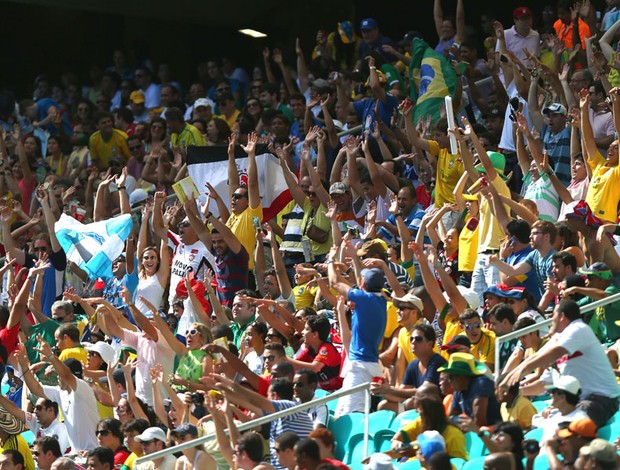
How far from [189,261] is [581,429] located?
7111mm

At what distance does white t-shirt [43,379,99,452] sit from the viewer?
38.0 feet

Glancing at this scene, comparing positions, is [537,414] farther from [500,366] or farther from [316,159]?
[316,159]

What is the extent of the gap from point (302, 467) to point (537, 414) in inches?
67.0

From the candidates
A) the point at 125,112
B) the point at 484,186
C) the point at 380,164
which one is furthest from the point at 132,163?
the point at 484,186

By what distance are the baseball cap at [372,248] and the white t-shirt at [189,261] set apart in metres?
2.19

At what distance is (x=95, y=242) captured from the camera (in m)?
15.2

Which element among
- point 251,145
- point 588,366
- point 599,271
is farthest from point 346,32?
point 588,366

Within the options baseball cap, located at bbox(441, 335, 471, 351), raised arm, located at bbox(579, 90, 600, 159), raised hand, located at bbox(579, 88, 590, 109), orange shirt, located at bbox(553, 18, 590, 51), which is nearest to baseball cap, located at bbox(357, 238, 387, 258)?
raised arm, located at bbox(579, 90, 600, 159)

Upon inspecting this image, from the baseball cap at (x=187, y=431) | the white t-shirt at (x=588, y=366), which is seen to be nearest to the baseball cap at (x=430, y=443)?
the white t-shirt at (x=588, y=366)

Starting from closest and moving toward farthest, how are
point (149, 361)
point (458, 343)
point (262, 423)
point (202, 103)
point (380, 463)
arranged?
point (380, 463) → point (262, 423) → point (458, 343) → point (149, 361) → point (202, 103)

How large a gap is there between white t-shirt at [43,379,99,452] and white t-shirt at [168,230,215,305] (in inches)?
98.6

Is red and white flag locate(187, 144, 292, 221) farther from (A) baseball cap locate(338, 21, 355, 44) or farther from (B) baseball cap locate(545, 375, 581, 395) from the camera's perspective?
(B) baseball cap locate(545, 375, 581, 395)

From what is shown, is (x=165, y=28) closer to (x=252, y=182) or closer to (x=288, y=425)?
(x=252, y=182)

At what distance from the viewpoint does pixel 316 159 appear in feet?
52.5
